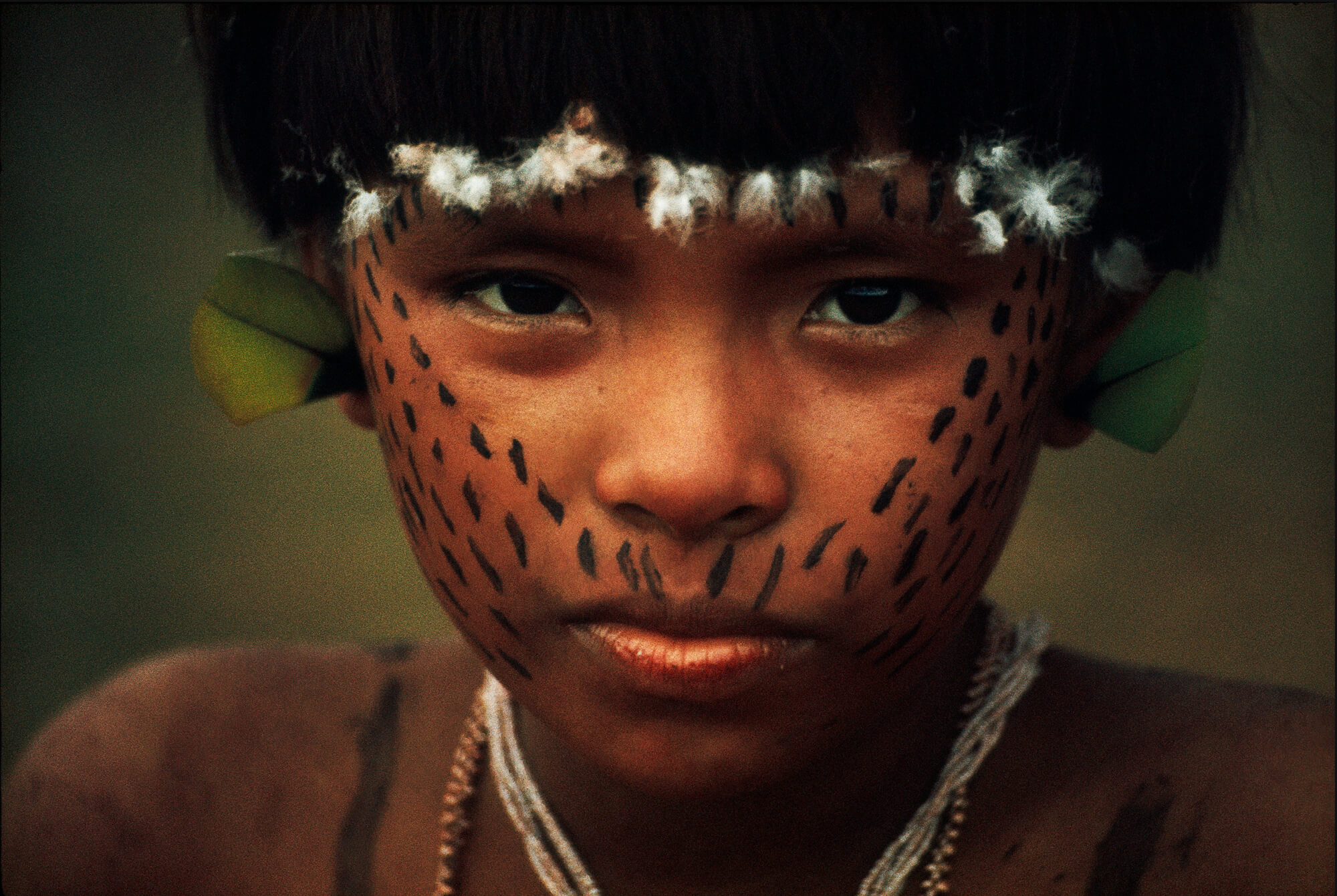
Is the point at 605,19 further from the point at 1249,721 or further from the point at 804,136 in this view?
the point at 1249,721

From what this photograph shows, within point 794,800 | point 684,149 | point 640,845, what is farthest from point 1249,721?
point 684,149

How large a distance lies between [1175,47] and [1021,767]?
0.77 metres

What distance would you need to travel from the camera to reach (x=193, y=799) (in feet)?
5.19

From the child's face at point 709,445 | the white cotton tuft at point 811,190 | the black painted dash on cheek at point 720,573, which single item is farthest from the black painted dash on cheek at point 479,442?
the white cotton tuft at point 811,190

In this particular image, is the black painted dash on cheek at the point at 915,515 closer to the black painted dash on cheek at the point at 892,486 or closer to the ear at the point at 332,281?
the black painted dash on cheek at the point at 892,486

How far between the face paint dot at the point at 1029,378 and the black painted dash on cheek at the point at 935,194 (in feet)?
0.61

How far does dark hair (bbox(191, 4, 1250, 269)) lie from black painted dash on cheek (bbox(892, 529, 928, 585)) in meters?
0.31

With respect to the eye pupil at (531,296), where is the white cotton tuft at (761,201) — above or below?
above

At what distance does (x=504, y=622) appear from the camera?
1097mm

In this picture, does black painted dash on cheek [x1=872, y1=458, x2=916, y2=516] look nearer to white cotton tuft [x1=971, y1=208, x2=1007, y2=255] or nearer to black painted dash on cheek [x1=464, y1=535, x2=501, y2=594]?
white cotton tuft [x1=971, y1=208, x2=1007, y2=255]

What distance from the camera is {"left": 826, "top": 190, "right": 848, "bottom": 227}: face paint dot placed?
971 mm

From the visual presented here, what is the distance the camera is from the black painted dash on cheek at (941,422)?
1.04 meters

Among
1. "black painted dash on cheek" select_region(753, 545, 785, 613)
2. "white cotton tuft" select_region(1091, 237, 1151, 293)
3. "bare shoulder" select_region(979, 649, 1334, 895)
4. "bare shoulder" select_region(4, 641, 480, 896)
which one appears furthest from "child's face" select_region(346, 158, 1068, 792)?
"bare shoulder" select_region(4, 641, 480, 896)

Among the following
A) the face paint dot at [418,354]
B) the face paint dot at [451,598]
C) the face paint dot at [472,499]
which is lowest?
the face paint dot at [451,598]
